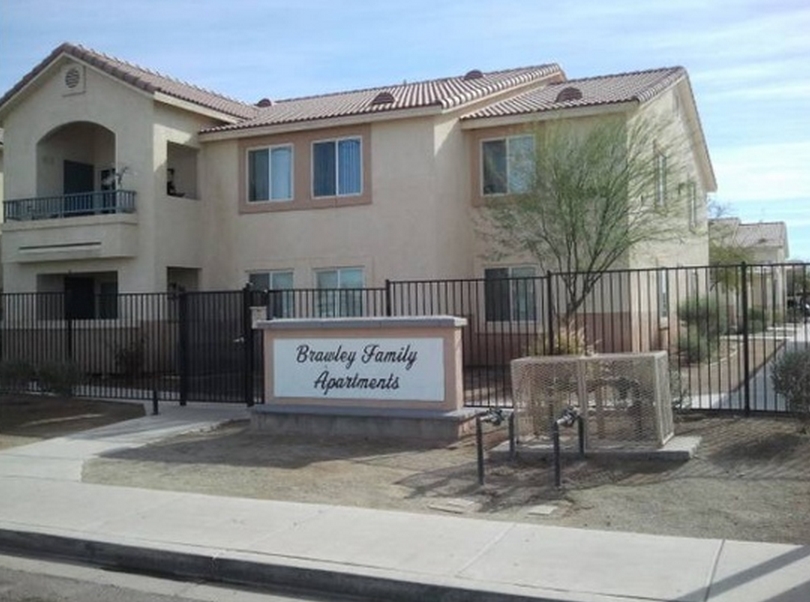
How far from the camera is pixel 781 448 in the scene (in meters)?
10.3

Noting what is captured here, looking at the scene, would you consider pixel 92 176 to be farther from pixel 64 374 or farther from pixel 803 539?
pixel 803 539

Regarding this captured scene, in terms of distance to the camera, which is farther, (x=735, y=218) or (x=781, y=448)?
(x=735, y=218)

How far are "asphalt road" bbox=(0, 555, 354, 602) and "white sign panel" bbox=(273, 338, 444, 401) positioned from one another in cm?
572

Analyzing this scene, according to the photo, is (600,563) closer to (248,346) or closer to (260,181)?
(248,346)

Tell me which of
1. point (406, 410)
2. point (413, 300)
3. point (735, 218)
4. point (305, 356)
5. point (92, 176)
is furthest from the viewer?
point (735, 218)

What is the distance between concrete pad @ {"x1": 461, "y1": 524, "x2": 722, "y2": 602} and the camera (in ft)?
19.9

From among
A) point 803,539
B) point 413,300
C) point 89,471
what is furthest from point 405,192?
point 803,539

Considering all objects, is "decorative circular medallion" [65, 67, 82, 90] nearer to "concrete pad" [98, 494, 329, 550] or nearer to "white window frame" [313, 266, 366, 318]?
"white window frame" [313, 266, 366, 318]

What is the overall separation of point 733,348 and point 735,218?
19780mm

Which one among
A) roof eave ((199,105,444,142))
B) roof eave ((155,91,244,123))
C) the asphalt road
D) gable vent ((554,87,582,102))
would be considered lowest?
the asphalt road

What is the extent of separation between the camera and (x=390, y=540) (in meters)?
7.43

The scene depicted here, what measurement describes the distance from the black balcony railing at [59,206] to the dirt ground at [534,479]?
13550 mm

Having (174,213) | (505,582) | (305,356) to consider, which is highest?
(174,213)

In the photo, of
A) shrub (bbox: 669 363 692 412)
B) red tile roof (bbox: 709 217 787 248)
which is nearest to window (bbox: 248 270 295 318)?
shrub (bbox: 669 363 692 412)
